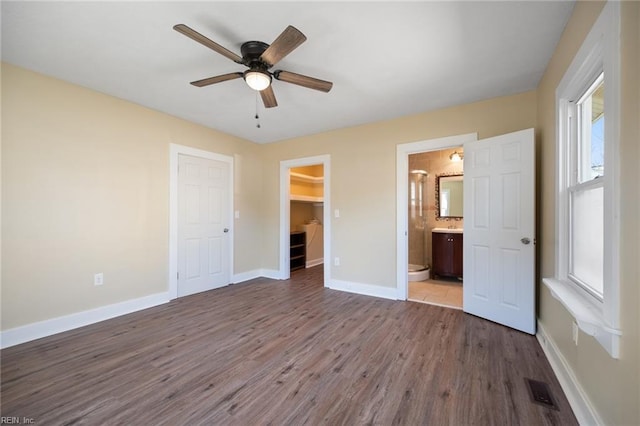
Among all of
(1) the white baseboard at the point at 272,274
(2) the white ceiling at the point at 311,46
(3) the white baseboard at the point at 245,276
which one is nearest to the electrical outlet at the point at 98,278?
(3) the white baseboard at the point at 245,276

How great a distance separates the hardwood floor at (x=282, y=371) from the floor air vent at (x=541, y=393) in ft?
0.13

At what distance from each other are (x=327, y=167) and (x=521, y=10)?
9.24ft

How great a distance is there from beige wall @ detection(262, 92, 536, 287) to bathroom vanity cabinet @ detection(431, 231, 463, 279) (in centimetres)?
143

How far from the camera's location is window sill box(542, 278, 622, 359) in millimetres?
1143

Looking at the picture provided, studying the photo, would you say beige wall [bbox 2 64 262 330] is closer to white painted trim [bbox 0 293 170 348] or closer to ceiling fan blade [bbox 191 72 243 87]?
white painted trim [bbox 0 293 170 348]

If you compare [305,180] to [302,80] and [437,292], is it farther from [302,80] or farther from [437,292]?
[302,80]

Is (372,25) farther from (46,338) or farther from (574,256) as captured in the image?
(46,338)

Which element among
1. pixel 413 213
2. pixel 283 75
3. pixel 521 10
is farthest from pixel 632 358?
pixel 413 213

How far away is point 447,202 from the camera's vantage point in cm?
484

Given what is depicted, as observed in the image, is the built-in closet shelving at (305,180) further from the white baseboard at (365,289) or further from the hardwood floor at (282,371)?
the hardwood floor at (282,371)

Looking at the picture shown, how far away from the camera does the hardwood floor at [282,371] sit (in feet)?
5.00

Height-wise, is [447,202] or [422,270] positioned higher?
[447,202]

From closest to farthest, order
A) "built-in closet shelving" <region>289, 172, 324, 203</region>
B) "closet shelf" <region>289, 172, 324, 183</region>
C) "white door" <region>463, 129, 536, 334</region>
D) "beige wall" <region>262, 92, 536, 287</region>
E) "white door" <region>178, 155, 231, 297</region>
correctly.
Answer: "white door" <region>463, 129, 536, 334</region>
"beige wall" <region>262, 92, 536, 287</region>
"white door" <region>178, 155, 231, 297</region>
"built-in closet shelving" <region>289, 172, 324, 203</region>
"closet shelf" <region>289, 172, 324, 183</region>

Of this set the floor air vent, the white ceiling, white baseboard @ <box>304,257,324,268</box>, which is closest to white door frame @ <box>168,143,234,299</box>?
the white ceiling
